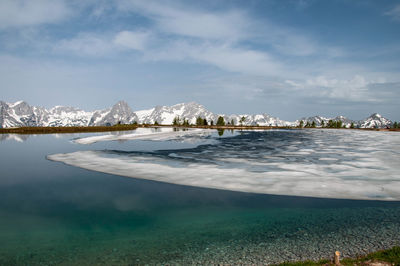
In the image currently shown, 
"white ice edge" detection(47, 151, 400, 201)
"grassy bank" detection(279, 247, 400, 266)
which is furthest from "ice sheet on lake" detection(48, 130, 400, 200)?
"grassy bank" detection(279, 247, 400, 266)

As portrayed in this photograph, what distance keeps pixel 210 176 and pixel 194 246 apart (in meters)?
9.70

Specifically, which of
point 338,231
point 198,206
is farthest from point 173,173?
point 338,231

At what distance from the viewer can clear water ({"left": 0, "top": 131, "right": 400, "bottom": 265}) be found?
26.8 ft

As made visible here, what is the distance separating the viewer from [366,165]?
890 inches

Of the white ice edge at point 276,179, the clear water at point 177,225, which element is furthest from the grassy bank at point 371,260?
the white ice edge at point 276,179

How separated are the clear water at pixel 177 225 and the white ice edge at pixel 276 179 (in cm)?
97

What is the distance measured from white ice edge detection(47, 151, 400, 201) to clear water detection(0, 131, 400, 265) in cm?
97

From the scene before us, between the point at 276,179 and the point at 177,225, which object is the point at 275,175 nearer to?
the point at 276,179

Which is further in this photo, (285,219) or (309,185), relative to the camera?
(309,185)

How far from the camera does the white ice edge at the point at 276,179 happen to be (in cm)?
1446

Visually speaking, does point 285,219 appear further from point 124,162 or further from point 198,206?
point 124,162

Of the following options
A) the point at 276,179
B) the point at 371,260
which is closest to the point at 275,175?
the point at 276,179

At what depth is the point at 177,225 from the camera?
34.3 ft

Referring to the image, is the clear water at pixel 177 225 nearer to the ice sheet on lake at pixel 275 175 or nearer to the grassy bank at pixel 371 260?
the grassy bank at pixel 371 260
